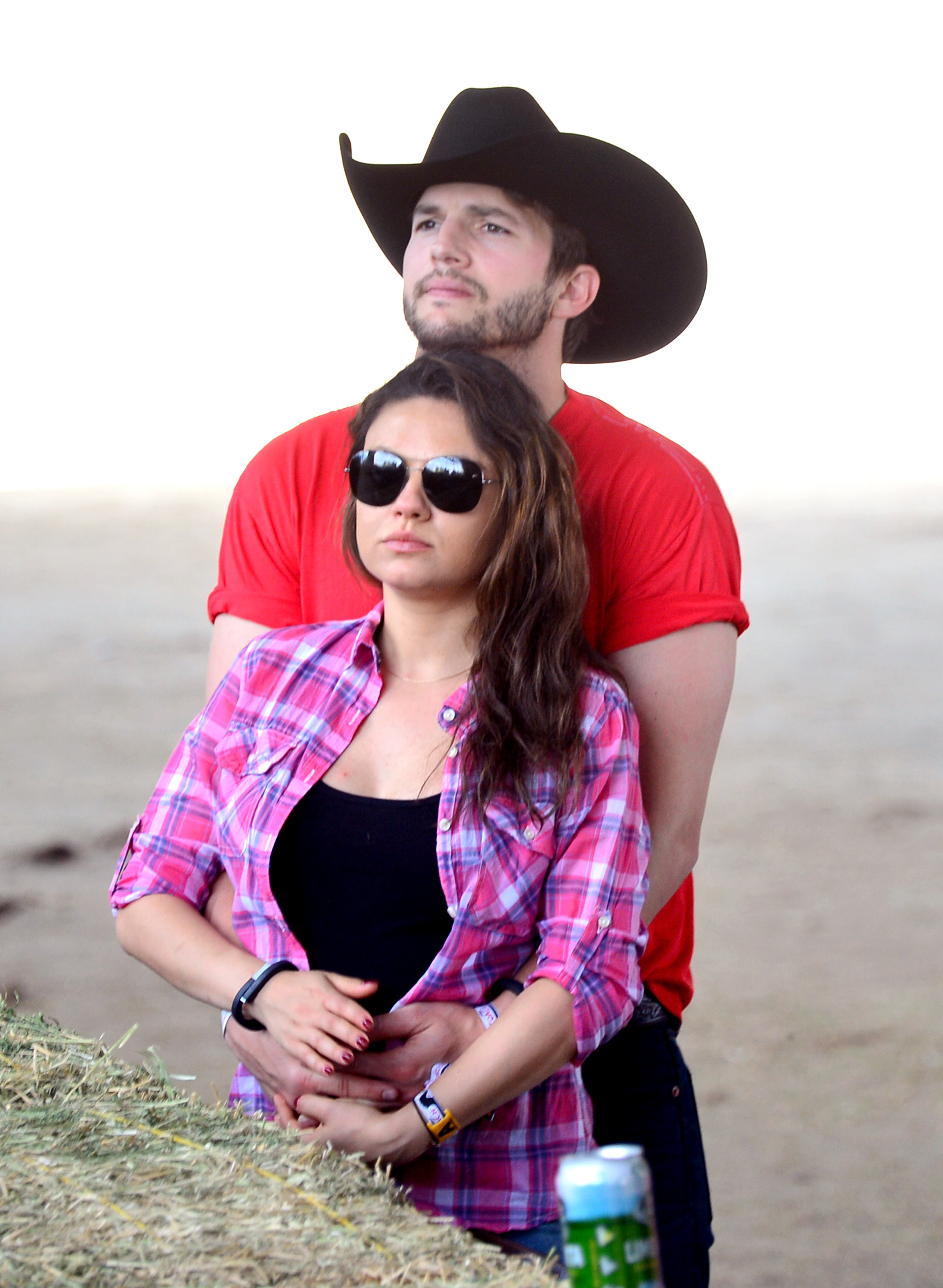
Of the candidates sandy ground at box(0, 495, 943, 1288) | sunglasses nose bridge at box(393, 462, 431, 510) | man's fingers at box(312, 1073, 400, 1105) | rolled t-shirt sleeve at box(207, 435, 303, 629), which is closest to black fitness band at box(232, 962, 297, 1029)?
man's fingers at box(312, 1073, 400, 1105)

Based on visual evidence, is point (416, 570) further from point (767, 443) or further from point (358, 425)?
point (767, 443)

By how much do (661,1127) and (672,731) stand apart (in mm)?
733

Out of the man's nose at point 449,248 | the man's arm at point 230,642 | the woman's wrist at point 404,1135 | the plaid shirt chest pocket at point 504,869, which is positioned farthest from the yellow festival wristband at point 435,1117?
the man's nose at point 449,248

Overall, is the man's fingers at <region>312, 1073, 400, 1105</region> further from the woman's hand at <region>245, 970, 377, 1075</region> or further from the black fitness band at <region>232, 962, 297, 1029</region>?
the black fitness band at <region>232, 962, 297, 1029</region>

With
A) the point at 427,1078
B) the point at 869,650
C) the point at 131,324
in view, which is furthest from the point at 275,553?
the point at 131,324

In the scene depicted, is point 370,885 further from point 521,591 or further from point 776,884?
point 776,884

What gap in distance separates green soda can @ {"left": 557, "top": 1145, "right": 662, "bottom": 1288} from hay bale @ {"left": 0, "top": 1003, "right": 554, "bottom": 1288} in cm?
28

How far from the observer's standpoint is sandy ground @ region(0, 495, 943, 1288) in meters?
4.57

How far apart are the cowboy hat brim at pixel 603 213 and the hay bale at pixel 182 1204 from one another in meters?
1.76

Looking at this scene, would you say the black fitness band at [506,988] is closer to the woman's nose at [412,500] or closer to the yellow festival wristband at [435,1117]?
the yellow festival wristband at [435,1117]

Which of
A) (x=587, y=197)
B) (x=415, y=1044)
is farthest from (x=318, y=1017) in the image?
(x=587, y=197)

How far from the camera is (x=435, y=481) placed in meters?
2.14

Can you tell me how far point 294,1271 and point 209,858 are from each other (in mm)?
958

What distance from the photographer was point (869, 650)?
37.0 ft
